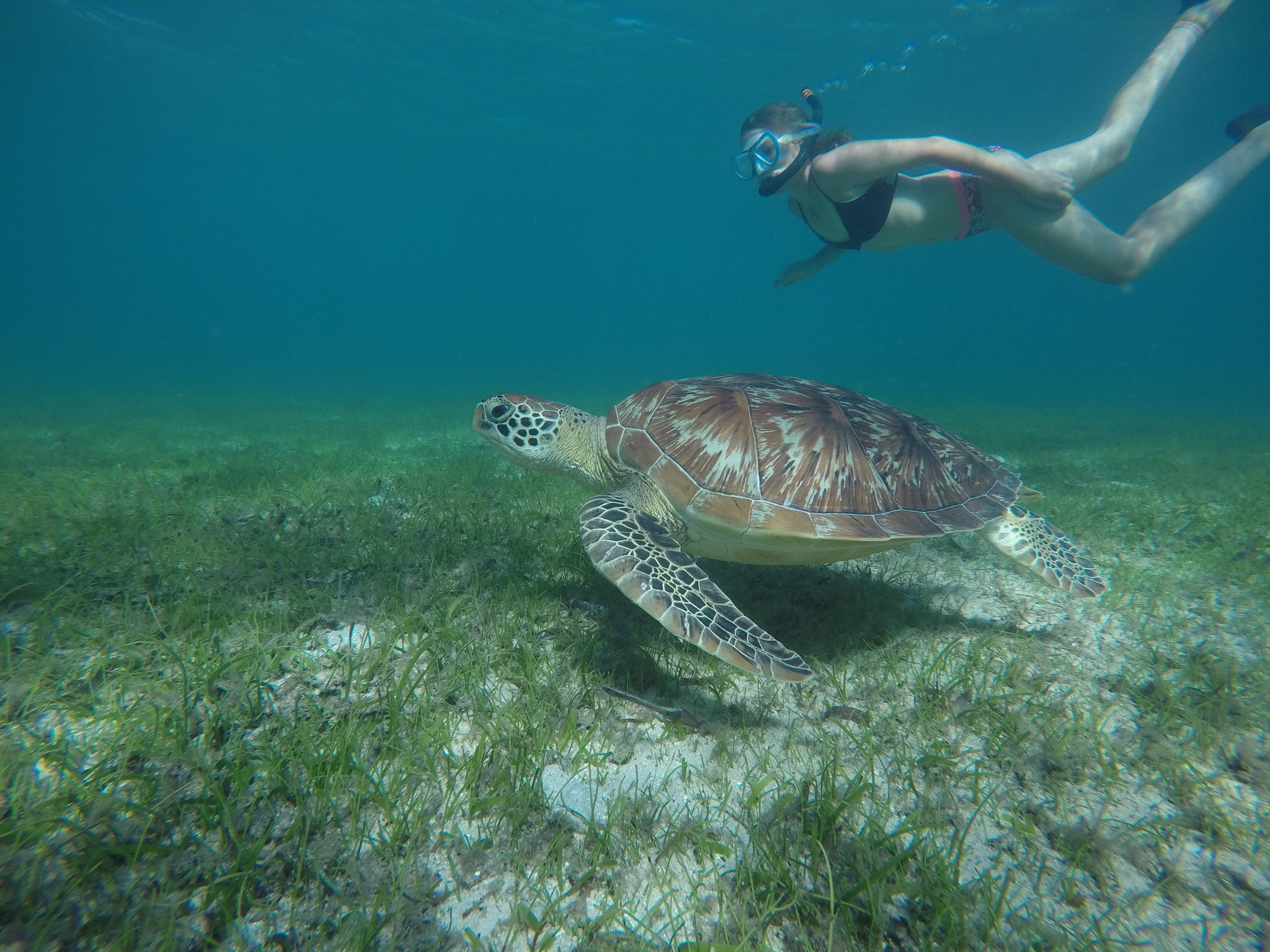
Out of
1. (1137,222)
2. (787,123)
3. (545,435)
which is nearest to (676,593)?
(545,435)

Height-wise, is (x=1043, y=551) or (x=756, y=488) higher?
(x=1043, y=551)

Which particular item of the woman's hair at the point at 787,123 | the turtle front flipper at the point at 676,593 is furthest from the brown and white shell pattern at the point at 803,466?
the woman's hair at the point at 787,123

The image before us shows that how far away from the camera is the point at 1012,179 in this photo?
4.03 meters

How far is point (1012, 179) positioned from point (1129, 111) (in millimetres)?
1593

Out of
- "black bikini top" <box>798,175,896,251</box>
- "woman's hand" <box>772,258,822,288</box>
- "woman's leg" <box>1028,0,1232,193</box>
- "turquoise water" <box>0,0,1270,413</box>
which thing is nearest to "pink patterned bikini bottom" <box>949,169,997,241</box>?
"woman's leg" <box>1028,0,1232,193</box>

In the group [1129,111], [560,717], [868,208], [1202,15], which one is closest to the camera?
[560,717]

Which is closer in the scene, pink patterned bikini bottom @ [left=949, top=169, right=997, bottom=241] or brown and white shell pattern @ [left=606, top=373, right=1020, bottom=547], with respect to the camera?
brown and white shell pattern @ [left=606, top=373, right=1020, bottom=547]

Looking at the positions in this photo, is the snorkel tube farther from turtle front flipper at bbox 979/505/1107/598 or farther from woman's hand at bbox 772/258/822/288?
turtle front flipper at bbox 979/505/1107/598

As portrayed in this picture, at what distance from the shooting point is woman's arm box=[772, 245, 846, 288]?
214 inches

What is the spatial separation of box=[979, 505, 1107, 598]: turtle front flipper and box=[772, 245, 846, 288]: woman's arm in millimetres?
3321

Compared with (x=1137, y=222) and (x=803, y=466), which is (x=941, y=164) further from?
(x=803, y=466)

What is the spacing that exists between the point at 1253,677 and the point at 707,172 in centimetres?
5314

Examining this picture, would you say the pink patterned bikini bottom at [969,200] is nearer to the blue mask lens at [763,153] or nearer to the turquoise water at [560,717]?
the blue mask lens at [763,153]

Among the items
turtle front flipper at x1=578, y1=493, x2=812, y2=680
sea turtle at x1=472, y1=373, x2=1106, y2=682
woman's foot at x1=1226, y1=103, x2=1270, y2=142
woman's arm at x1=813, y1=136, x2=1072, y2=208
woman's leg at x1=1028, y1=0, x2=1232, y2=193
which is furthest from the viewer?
woman's foot at x1=1226, y1=103, x2=1270, y2=142
